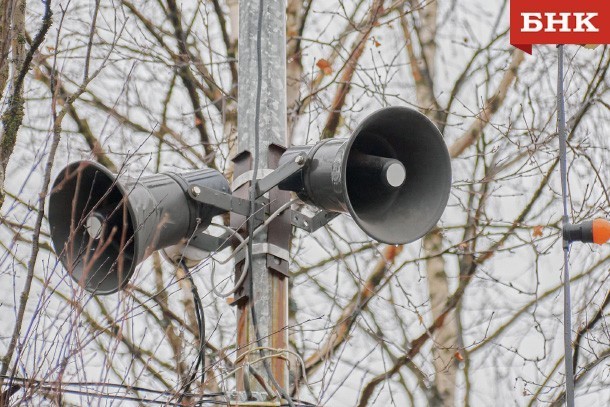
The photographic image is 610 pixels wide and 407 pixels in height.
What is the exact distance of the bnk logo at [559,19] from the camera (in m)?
7.58

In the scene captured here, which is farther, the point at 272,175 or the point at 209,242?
the point at 209,242

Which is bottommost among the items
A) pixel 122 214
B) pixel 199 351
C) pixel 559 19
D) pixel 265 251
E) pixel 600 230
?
pixel 600 230

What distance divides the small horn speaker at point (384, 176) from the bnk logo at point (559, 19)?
270cm

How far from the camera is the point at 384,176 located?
474 centimetres

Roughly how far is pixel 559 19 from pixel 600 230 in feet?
12.8

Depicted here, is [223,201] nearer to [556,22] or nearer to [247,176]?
[247,176]

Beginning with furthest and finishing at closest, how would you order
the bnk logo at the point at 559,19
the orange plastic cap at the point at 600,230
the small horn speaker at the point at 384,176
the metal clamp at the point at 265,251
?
the bnk logo at the point at 559,19 → the metal clamp at the point at 265,251 → the small horn speaker at the point at 384,176 → the orange plastic cap at the point at 600,230

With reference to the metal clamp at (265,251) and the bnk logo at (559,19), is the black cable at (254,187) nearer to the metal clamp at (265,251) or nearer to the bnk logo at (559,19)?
the metal clamp at (265,251)

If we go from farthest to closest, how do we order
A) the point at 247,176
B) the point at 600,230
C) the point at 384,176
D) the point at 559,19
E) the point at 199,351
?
the point at 559,19 < the point at 247,176 < the point at 384,176 < the point at 199,351 < the point at 600,230

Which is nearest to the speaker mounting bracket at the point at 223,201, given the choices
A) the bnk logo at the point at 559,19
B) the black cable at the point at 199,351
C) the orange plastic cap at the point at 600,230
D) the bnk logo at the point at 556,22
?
the black cable at the point at 199,351

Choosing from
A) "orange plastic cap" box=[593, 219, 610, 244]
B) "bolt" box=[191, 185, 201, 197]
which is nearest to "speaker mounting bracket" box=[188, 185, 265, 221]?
"bolt" box=[191, 185, 201, 197]

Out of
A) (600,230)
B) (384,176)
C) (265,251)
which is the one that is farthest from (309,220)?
(600,230)

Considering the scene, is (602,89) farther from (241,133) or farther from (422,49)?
(241,133)

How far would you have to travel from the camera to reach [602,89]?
1101 cm
